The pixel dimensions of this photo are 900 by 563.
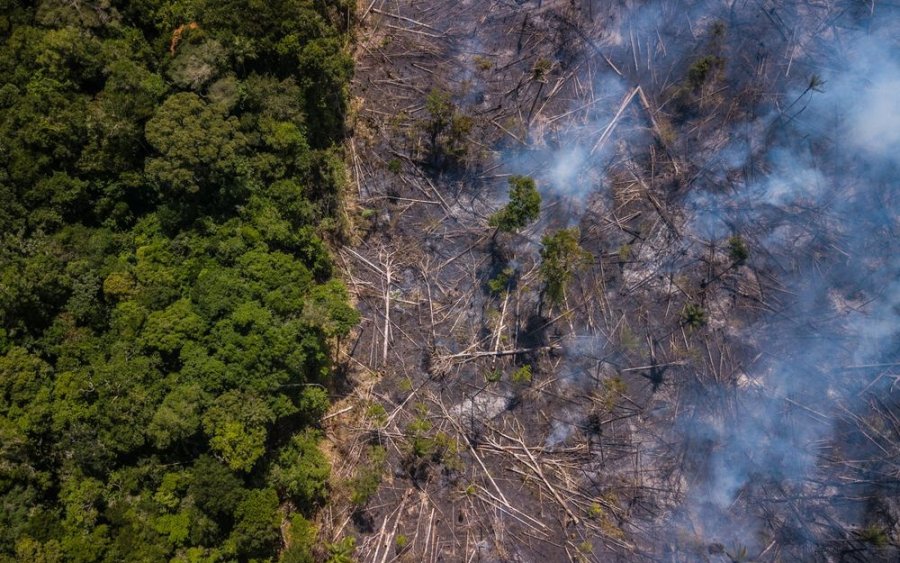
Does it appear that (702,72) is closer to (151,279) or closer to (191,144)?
(191,144)

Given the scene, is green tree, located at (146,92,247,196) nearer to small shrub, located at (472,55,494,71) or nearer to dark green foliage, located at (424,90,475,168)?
dark green foliage, located at (424,90,475,168)

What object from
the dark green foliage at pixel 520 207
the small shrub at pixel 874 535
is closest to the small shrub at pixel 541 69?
the dark green foliage at pixel 520 207

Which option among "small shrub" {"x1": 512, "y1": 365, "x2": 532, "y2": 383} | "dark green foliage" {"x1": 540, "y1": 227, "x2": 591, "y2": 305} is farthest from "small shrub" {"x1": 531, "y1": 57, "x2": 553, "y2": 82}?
"small shrub" {"x1": 512, "y1": 365, "x2": 532, "y2": 383}

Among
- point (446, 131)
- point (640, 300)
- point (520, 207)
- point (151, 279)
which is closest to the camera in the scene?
point (151, 279)

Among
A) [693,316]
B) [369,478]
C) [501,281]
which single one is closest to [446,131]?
[501,281]

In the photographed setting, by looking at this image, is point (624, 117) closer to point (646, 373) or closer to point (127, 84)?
point (646, 373)

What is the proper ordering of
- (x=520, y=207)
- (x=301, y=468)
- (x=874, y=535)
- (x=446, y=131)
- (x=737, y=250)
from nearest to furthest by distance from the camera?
1. (x=301, y=468)
2. (x=874, y=535)
3. (x=520, y=207)
4. (x=737, y=250)
5. (x=446, y=131)
